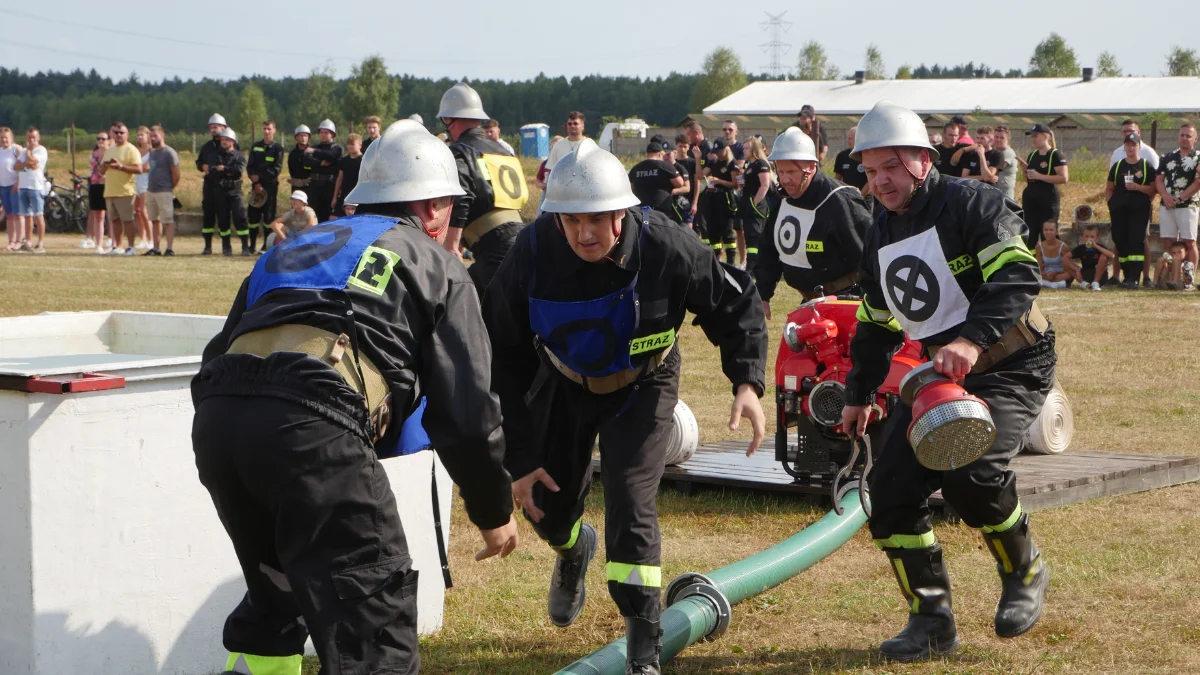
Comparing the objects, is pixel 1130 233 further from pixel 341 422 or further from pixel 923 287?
pixel 341 422

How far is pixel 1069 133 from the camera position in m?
52.3

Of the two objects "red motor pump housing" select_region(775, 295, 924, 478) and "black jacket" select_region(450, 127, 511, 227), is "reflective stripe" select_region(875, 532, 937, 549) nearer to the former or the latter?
"red motor pump housing" select_region(775, 295, 924, 478)

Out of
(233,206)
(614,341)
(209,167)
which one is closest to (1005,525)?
(614,341)

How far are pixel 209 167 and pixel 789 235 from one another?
16425 mm

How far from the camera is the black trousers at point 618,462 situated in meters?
4.62

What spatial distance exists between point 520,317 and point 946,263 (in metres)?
1.57

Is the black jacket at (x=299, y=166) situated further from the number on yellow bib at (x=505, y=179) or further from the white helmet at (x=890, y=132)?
the white helmet at (x=890, y=132)

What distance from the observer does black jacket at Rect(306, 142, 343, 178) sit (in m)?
21.8

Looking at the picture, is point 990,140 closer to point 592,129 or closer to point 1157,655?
point 1157,655

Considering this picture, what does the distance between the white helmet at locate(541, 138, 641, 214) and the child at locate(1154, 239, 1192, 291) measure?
54.2 ft

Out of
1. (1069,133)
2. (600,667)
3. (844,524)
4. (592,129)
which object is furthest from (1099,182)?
(592,129)

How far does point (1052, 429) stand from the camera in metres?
8.30

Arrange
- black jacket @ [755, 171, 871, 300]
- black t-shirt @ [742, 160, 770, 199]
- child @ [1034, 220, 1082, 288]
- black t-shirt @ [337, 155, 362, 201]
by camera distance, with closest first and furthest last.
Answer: black jacket @ [755, 171, 871, 300], black t-shirt @ [742, 160, 770, 199], child @ [1034, 220, 1082, 288], black t-shirt @ [337, 155, 362, 201]

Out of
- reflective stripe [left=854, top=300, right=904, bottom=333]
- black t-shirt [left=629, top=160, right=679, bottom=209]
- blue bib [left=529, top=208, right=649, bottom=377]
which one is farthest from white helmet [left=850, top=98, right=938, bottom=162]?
black t-shirt [left=629, top=160, right=679, bottom=209]
